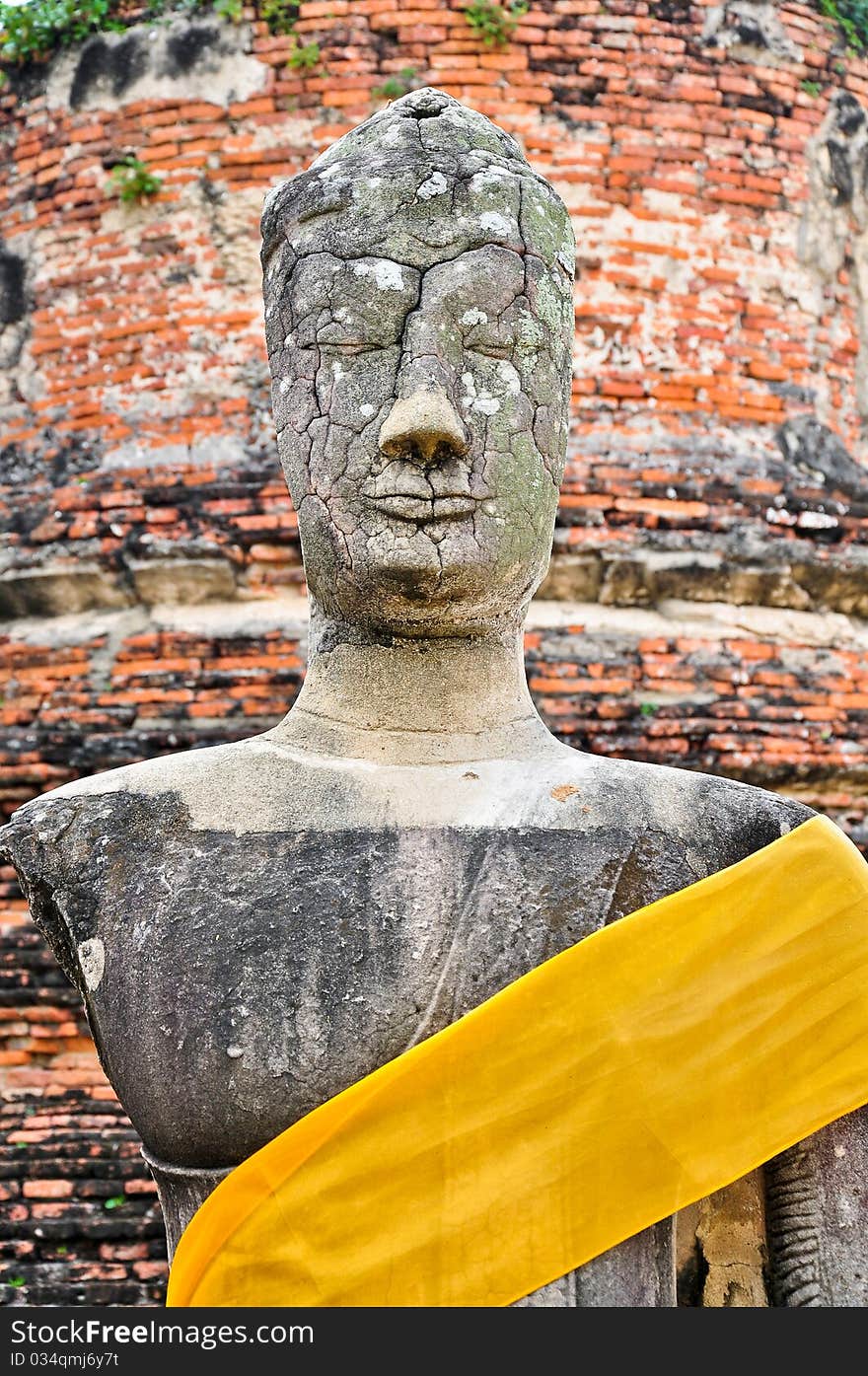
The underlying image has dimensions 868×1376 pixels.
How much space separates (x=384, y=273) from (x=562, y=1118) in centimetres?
156

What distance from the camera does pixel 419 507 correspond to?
2.92m

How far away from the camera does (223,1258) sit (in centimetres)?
263

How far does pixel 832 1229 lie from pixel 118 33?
22.2ft

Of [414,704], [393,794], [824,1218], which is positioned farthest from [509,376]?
[824,1218]

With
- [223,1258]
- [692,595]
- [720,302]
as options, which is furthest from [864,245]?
[223,1258]

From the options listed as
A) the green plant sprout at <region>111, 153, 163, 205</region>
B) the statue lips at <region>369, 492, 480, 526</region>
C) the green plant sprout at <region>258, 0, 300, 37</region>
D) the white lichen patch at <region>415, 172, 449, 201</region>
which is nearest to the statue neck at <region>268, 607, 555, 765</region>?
the statue lips at <region>369, 492, 480, 526</region>

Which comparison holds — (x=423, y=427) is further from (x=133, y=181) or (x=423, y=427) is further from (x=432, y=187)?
(x=133, y=181)

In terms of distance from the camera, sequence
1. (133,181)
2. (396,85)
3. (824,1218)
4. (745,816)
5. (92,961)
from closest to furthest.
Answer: (824,1218)
(92,961)
(745,816)
(396,85)
(133,181)

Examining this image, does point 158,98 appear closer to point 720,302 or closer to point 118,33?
point 118,33

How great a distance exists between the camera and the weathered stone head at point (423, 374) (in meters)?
2.94

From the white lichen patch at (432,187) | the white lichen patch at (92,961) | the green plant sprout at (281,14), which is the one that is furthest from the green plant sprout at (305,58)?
the white lichen patch at (92,961)

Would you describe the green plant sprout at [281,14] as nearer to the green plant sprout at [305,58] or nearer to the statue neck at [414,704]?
the green plant sprout at [305,58]

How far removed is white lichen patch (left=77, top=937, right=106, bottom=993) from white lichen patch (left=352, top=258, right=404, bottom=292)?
1311 millimetres

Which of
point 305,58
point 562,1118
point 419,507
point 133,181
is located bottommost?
point 562,1118
